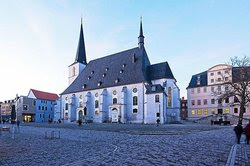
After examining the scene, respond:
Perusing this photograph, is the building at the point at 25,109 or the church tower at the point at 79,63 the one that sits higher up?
the church tower at the point at 79,63

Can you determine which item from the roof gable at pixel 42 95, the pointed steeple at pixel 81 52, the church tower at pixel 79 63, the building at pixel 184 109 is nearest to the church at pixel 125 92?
the church tower at pixel 79 63

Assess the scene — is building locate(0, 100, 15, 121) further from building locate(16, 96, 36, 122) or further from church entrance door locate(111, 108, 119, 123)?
church entrance door locate(111, 108, 119, 123)

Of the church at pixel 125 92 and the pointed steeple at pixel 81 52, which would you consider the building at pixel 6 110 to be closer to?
the church at pixel 125 92

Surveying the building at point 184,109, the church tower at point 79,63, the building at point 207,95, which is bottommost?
the building at point 184,109

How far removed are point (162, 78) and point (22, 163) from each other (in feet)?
157

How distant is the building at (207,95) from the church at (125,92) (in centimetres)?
1447

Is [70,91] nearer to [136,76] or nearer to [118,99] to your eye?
[118,99]

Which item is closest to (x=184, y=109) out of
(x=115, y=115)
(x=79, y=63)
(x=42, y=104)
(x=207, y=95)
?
(x=207, y=95)

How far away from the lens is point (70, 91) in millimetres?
68000

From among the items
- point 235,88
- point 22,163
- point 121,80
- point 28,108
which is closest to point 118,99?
point 121,80

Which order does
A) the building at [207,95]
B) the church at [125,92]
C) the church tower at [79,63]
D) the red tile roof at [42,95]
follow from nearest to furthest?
the church at [125,92] < the building at [207,95] < the church tower at [79,63] < the red tile roof at [42,95]

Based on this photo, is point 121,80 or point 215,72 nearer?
point 121,80

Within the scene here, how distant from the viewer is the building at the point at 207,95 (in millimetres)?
61875

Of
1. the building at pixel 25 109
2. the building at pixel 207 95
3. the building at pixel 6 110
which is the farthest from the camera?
the building at pixel 6 110
